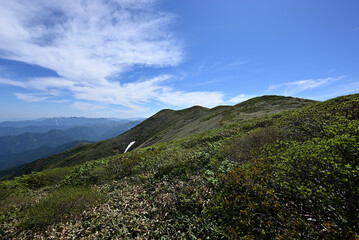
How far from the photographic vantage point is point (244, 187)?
7742 millimetres

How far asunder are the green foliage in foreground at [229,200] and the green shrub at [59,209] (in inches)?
2.1

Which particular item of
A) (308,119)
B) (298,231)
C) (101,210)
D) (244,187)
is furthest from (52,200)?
(308,119)

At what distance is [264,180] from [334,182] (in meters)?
2.63

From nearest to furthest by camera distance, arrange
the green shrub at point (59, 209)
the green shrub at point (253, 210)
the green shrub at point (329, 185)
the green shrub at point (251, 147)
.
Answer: the green shrub at point (329, 185), the green shrub at point (253, 210), the green shrub at point (59, 209), the green shrub at point (251, 147)

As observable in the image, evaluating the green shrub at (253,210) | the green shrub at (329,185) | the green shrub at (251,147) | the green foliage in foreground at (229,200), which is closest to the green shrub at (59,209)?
the green foliage in foreground at (229,200)

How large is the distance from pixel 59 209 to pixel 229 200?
10.8 metres

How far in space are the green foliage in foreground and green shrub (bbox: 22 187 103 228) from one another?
0.18ft

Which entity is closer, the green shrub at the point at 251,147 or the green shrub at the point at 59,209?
the green shrub at the point at 59,209

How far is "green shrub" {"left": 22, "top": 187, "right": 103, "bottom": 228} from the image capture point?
353 inches

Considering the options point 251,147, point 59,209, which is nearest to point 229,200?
point 251,147

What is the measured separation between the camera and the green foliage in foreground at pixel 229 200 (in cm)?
544

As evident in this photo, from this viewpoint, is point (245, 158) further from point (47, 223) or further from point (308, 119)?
point (47, 223)

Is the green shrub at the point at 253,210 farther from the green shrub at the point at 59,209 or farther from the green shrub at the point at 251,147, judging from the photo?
the green shrub at the point at 59,209

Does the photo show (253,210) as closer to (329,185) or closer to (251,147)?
(329,185)
